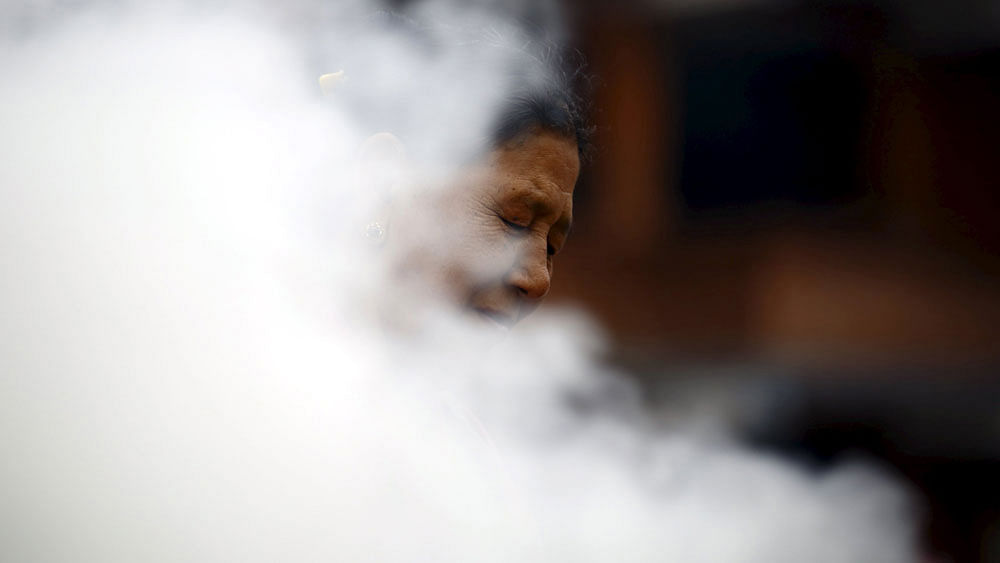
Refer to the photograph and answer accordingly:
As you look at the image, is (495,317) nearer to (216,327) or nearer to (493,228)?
(493,228)

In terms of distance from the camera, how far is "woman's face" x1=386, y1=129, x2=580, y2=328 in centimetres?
152

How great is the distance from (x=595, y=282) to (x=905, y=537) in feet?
6.21

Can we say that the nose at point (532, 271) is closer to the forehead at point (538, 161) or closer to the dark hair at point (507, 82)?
the forehead at point (538, 161)

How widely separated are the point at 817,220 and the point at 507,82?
270cm

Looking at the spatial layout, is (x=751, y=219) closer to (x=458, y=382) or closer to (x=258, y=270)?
(x=458, y=382)

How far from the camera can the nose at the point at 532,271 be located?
5.25 feet

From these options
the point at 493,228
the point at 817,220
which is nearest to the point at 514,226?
the point at 493,228

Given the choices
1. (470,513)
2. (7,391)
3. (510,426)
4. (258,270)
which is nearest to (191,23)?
(258,270)

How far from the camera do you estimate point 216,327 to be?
1.26 m

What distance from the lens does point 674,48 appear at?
392 cm

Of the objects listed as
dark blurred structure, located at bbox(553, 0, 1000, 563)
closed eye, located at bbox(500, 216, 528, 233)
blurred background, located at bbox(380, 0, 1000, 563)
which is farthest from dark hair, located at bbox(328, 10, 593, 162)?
dark blurred structure, located at bbox(553, 0, 1000, 563)

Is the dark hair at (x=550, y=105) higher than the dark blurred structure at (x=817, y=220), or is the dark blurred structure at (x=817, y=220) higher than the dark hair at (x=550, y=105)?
the dark blurred structure at (x=817, y=220)

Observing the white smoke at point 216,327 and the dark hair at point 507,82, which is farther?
the dark hair at point 507,82

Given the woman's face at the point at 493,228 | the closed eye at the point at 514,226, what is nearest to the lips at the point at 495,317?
the woman's face at the point at 493,228
